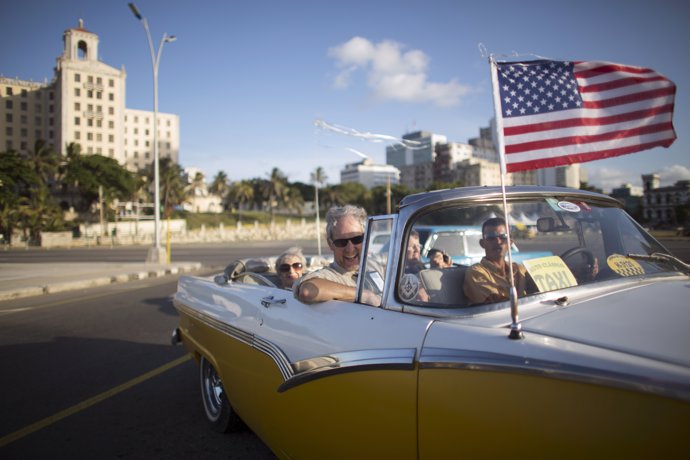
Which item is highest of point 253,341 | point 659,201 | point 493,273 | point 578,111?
point 578,111

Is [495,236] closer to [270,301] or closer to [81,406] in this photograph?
[270,301]

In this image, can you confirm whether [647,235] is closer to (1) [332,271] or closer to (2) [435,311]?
(2) [435,311]

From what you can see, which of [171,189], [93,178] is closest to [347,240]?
[93,178]

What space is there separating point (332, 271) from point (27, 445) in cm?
258

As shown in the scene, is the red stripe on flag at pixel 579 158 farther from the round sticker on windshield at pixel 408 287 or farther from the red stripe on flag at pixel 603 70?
the round sticker on windshield at pixel 408 287

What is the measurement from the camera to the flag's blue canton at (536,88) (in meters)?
2.01

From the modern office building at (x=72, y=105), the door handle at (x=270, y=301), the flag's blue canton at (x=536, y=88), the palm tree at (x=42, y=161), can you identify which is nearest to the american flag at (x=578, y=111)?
the flag's blue canton at (x=536, y=88)

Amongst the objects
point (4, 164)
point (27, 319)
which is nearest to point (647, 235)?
point (27, 319)

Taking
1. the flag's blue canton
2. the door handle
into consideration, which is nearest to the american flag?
the flag's blue canton

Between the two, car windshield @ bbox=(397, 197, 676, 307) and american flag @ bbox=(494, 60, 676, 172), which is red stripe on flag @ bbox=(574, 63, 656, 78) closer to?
american flag @ bbox=(494, 60, 676, 172)

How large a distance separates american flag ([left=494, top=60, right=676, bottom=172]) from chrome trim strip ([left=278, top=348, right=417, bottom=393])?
3.49ft

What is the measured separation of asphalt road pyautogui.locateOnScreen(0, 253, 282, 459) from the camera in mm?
3008

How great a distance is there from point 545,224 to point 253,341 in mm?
1776

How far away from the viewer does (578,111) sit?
2256 millimetres
